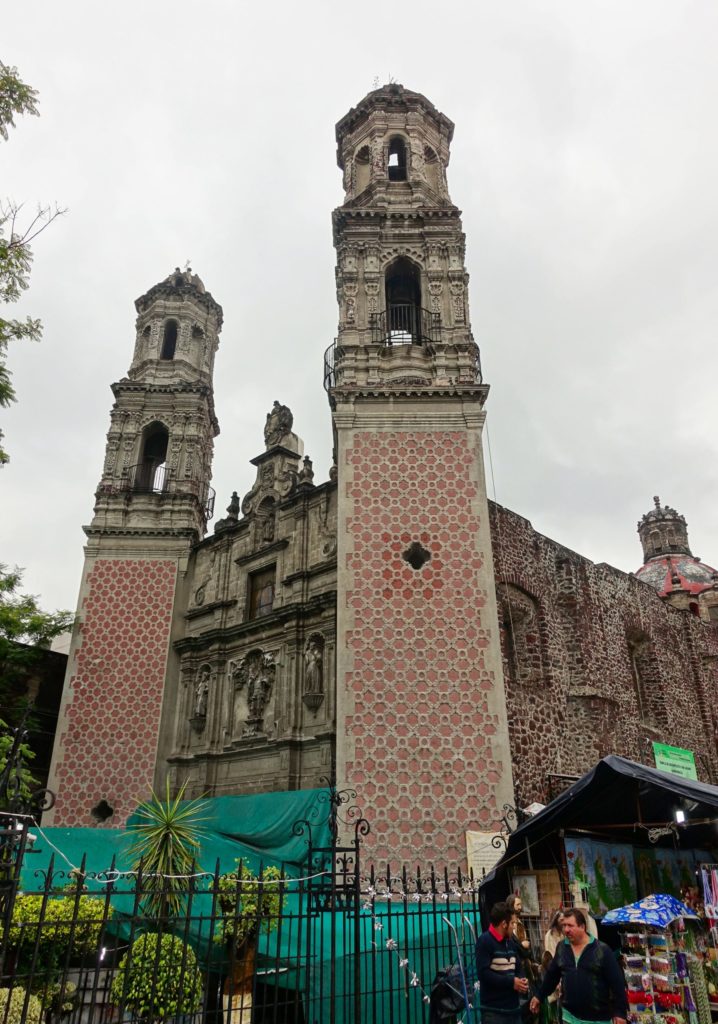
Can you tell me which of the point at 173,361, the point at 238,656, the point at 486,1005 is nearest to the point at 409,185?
the point at 173,361

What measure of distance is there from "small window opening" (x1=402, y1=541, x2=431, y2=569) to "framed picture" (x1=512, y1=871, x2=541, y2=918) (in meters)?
7.17

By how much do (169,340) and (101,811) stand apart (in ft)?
51.4

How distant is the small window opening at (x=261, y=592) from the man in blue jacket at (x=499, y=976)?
13.8 metres

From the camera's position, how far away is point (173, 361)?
985 inches

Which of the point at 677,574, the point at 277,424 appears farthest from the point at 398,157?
the point at 677,574

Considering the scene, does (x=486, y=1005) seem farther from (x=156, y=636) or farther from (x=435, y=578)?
(x=156, y=636)

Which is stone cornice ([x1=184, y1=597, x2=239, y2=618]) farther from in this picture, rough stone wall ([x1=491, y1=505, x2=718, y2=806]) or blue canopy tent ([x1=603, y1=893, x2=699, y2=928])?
blue canopy tent ([x1=603, y1=893, x2=699, y2=928])

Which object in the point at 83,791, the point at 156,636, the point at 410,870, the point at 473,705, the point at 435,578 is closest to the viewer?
the point at 410,870

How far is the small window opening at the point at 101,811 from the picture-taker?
18141 millimetres

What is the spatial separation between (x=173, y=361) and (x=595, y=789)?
2095cm

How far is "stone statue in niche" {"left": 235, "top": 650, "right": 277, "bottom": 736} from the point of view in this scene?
1802 centimetres

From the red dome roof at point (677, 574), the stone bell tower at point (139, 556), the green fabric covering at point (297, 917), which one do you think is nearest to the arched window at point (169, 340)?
the stone bell tower at point (139, 556)

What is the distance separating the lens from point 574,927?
587 centimetres

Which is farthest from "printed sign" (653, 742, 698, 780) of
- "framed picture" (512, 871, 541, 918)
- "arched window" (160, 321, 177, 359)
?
"arched window" (160, 321, 177, 359)
